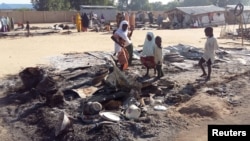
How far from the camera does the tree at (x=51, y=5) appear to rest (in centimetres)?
5481

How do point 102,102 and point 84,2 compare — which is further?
point 84,2

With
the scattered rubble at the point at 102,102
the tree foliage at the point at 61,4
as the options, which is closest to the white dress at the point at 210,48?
the scattered rubble at the point at 102,102

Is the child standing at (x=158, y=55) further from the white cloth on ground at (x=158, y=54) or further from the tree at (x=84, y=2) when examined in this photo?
the tree at (x=84, y=2)

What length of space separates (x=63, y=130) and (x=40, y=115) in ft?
3.65

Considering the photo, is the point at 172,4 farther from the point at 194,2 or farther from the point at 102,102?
the point at 102,102

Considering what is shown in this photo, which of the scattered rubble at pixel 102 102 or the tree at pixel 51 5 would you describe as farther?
the tree at pixel 51 5

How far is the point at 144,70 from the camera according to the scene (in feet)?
32.1

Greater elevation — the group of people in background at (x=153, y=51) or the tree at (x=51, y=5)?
the tree at (x=51, y=5)

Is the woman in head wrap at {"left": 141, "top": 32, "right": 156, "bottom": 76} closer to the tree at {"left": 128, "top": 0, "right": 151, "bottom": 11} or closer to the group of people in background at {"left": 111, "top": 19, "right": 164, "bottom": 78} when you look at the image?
the group of people in background at {"left": 111, "top": 19, "right": 164, "bottom": 78}

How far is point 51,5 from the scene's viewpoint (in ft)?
181

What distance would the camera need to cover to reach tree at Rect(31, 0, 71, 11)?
54812 mm

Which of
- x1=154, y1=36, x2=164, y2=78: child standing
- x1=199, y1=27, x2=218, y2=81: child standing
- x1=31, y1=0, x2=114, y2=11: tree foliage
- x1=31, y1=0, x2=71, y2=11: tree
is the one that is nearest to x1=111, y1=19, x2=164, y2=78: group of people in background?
x1=154, y1=36, x2=164, y2=78: child standing

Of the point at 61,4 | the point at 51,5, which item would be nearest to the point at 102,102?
the point at 51,5

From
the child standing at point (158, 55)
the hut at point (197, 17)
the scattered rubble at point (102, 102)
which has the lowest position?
the scattered rubble at point (102, 102)
